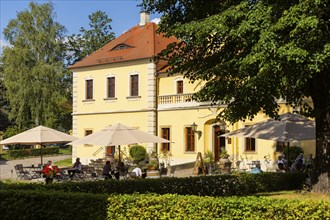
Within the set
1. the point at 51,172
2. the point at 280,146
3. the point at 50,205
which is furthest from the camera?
the point at 280,146

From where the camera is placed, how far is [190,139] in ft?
98.7

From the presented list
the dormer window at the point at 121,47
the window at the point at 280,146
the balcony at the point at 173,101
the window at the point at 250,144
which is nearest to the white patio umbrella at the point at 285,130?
the window at the point at 280,146

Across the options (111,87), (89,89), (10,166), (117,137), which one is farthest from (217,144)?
(10,166)

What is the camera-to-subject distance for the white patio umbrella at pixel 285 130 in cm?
1595

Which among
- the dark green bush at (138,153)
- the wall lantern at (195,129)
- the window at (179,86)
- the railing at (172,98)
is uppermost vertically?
the window at (179,86)

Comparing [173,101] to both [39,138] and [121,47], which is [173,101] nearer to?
[121,47]

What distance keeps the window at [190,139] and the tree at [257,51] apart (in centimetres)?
1436

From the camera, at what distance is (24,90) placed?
44406mm

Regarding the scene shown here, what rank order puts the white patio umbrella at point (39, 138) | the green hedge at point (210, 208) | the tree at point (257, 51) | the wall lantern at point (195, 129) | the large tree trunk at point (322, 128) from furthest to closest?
the wall lantern at point (195, 129)
the white patio umbrella at point (39, 138)
the large tree trunk at point (322, 128)
the tree at point (257, 51)
the green hedge at point (210, 208)

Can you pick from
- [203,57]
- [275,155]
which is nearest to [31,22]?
[275,155]

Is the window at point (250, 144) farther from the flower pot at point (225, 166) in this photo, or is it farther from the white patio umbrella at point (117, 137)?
the white patio umbrella at point (117, 137)

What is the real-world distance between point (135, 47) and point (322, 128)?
69.5 ft

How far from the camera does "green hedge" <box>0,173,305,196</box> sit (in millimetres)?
11758

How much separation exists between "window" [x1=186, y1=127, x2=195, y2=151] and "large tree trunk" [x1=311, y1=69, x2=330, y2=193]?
1603 cm
